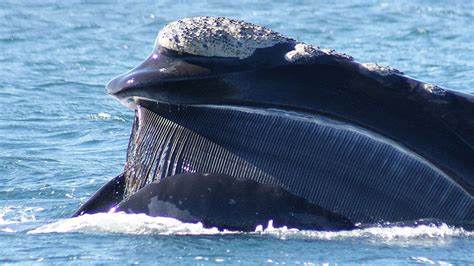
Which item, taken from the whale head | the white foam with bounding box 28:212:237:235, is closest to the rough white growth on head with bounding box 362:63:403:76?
the whale head

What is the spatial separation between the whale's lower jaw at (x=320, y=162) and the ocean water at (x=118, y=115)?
184 mm

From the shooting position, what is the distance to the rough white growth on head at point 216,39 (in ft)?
29.5

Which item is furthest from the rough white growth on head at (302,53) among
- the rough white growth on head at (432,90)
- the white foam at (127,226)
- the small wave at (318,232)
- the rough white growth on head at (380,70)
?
the white foam at (127,226)

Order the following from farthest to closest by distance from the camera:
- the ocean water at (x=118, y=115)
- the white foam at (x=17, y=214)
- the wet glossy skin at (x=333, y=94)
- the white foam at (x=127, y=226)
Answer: the white foam at (x=17, y=214), the white foam at (x=127, y=226), the wet glossy skin at (x=333, y=94), the ocean water at (x=118, y=115)

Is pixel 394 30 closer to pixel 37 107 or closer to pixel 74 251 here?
pixel 37 107

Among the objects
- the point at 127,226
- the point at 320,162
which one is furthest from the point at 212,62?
the point at 127,226

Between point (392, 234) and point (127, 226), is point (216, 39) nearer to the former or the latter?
point (127, 226)

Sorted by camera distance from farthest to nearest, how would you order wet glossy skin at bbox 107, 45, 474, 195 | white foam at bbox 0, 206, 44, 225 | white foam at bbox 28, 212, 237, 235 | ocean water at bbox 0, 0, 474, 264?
white foam at bbox 0, 206, 44, 225 < white foam at bbox 28, 212, 237, 235 < wet glossy skin at bbox 107, 45, 474, 195 < ocean water at bbox 0, 0, 474, 264

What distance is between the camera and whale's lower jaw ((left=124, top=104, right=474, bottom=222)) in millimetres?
9008

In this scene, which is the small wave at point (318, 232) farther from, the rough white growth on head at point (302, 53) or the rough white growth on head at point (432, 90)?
the rough white growth on head at point (302, 53)

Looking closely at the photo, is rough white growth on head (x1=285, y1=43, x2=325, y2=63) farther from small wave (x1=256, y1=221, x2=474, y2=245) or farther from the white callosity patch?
small wave (x1=256, y1=221, x2=474, y2=245)

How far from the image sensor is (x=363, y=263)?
8.53 m

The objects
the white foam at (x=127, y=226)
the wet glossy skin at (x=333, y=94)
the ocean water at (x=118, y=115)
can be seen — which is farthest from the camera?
the white foam at (x=127, y=226)

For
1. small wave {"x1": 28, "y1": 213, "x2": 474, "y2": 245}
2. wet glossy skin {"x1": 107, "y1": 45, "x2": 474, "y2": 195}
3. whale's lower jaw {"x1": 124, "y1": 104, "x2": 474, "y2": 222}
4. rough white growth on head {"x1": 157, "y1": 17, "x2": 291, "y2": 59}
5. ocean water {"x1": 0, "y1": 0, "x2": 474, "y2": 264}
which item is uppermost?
rough white growth on head {"x1": 157, "y1": 17, "x2": 291, "y2": 59}
